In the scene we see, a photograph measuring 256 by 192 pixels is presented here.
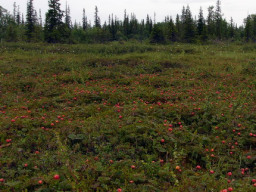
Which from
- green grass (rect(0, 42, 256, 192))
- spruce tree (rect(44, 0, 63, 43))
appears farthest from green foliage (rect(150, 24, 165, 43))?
green grass (rect(0, 42, 256, 192))

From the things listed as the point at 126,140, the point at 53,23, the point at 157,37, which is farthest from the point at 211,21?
the point at 126,140

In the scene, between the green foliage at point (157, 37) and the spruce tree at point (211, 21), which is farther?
the spruce tree at point (211, 21)

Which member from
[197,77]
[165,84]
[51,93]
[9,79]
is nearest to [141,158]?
[51,93]

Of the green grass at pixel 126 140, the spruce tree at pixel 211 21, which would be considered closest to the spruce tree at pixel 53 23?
the green grass at pixel 126 140

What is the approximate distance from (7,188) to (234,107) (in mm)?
5348

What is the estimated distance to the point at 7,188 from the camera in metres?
2.93

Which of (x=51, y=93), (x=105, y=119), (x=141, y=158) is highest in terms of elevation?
(x=51, y=93)

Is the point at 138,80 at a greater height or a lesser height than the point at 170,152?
greater

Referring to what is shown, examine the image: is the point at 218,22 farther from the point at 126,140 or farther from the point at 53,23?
the point at 126,140

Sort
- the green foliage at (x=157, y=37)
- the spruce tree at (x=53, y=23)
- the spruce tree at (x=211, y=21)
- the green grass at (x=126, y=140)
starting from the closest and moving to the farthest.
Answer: the green grass at (x=126, y=140), the spruce tree at (x=53, y=23), the green foliage at (x=157, y=37), the spruce tree at (x=211, y=21)

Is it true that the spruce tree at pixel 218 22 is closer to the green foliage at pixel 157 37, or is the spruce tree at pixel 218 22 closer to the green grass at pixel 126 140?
the green foliage at pixel 157 37

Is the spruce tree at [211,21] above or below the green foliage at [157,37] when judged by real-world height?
above

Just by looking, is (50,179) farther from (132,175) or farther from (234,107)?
(234,107)

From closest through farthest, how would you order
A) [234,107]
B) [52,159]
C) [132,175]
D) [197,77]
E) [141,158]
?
[132,175], [52,159], [141,158], [234,107], [197,77]
